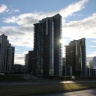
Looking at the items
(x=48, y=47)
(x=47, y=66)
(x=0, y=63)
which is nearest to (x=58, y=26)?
(x=48, y=47)

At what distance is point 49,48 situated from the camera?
159 m

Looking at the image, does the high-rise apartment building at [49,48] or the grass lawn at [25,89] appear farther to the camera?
the high-rise apartment building at [49,48]

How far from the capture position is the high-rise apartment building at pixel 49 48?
15850 cm

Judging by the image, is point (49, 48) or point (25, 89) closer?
point (25, 89)

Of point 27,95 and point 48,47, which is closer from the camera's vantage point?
point 27,95

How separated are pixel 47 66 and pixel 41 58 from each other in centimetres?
742

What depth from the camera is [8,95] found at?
3306 cm

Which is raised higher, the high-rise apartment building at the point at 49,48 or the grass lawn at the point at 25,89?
Result: the high-rise apartment building at the point at 49,48

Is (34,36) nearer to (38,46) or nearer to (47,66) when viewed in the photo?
(38,46)

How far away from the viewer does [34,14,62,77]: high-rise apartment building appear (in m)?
158

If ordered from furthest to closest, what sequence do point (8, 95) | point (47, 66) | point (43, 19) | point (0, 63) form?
point (0, 63) < point (43, 19) < point (47, 66) < point (8, 95)

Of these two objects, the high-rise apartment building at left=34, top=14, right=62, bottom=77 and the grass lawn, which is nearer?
the grass lawn

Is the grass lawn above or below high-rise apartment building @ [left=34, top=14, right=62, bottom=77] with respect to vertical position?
below

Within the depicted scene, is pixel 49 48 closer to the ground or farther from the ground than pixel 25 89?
farther from the ground
